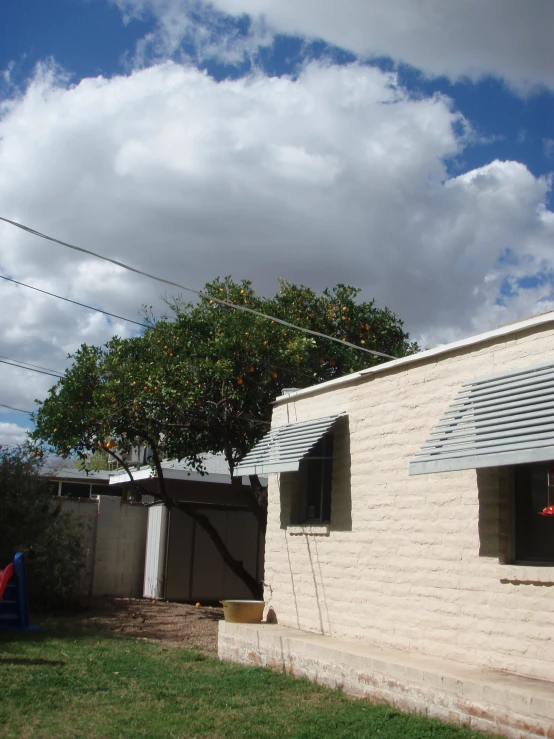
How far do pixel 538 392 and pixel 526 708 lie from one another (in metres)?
2.37

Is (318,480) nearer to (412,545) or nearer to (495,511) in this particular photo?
(412,545)

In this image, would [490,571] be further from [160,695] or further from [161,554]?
[161,554]

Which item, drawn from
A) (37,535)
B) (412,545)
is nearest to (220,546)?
(37,535)

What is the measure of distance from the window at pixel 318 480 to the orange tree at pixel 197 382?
8.96 feet

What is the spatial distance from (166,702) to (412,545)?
110 inches

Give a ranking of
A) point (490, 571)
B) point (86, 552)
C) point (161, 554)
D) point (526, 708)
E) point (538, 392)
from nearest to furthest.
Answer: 1. point (526, 708)
2. point (538, 392)
3. point (490, 571)
4. point (86, 552)
5. point (161, 554)

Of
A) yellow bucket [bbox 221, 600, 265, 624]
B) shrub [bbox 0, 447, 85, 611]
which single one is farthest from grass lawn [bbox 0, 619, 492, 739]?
shrub [bbox 0, 447, 85, 611]

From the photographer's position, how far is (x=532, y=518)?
262 inches

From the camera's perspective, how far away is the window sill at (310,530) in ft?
30.1

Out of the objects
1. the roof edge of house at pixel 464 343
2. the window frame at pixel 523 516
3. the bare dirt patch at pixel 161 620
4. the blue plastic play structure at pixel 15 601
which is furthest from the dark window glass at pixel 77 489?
the window frame at pixel 523 516

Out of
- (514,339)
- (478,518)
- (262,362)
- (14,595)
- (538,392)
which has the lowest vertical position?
(14,595)

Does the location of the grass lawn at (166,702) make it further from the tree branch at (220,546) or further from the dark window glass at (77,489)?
the dark window glass at (77,489)

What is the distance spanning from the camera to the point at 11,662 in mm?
8367

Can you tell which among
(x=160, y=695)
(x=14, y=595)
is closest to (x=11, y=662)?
(x=14, y=595)
